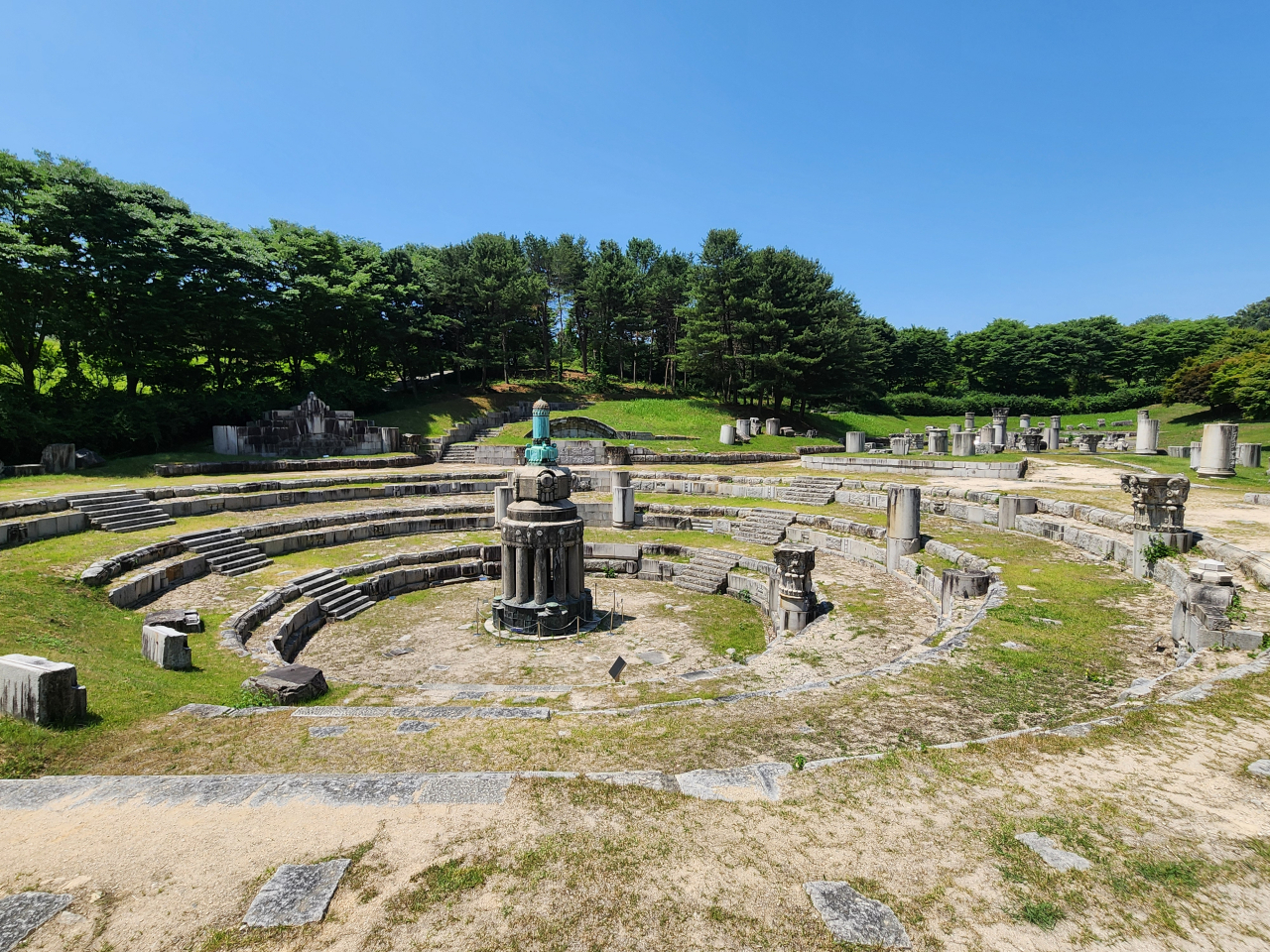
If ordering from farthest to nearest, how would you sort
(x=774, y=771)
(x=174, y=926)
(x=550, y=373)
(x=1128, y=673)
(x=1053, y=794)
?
(x=550, y=373)
(x=1128, y=673)
(x=774, y=771)
(x=1053, y=794)
(x=174, y=926)

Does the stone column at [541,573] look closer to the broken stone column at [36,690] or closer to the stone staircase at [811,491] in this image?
the broken stone column at [36,690]

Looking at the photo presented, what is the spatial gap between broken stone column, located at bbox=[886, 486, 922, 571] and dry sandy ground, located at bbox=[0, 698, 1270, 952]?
11200mm

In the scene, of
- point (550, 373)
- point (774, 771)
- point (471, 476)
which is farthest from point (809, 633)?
point (550, 373)

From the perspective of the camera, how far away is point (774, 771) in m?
5.67

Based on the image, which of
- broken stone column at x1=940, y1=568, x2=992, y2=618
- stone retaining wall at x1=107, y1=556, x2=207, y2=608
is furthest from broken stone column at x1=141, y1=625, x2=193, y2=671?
broken stone column at x1=940, y1=568, x2=992, y2=618

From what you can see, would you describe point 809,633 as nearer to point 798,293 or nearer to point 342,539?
point 342,539

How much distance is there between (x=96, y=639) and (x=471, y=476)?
19096 mm

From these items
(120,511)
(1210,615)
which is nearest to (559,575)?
(1210,615)

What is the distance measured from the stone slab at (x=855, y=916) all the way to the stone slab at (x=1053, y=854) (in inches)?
57.2

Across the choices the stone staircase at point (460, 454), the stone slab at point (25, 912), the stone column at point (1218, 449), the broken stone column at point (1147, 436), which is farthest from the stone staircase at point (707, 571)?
the broken stone column at point (1147, 436)

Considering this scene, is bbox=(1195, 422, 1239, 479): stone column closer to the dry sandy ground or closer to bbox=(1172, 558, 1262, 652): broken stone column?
bbox=(1172, 558, 1262, 652): broken stone column

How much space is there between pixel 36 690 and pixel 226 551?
39.6ft

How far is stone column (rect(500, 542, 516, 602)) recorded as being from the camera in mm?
15312

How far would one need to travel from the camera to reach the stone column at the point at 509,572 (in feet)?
50.2
